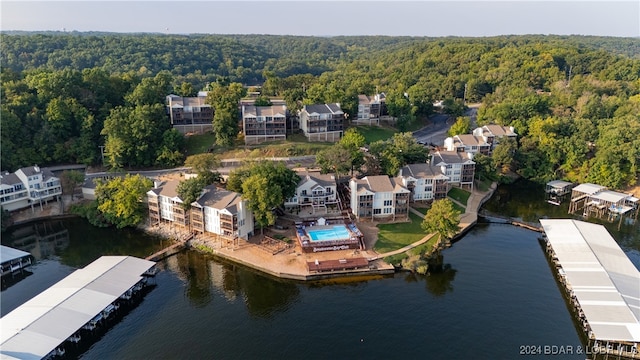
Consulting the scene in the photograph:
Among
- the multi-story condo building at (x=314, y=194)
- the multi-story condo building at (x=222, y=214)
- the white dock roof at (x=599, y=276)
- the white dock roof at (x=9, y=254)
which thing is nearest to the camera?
the white dock roof at (x=599, y=276)

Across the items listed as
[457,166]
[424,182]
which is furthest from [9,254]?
[457,166]

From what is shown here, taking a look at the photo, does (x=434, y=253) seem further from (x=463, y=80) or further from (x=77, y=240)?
(x=463, y=80)

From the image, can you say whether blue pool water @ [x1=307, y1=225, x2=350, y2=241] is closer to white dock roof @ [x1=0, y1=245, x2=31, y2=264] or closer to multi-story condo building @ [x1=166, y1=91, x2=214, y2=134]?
white dock roof @ [x1=0, y1=245, x2=31, y2=264]

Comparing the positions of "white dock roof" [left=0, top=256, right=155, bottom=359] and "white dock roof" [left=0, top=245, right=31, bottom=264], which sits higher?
"white dock roof" [left=0, top=245, right=31, bottom=264]


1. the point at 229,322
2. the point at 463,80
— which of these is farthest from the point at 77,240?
the point at 463,80

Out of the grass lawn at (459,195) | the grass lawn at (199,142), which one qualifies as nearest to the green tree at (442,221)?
the grass lawn at (459,195)

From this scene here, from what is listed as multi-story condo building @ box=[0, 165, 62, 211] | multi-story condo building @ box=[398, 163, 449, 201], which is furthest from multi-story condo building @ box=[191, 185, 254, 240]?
multi-story condo building @ box=[0, 165, 62, 211]

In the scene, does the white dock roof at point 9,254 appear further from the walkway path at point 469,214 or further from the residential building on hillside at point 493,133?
the residential building on hillside at point 493,133
